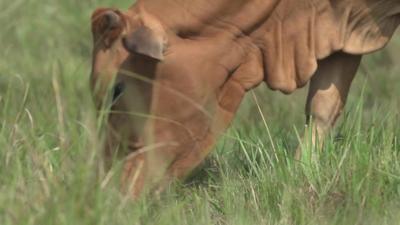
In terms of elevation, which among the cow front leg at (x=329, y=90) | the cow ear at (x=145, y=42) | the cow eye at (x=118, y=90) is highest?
the cow ear at (x=145, y=42)

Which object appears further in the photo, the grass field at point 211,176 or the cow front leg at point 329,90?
the cow front leg at point 329,90

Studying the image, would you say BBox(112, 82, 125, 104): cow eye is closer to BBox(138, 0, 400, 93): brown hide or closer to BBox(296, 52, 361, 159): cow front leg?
BBox(138, 0, 400, 93): brown hide

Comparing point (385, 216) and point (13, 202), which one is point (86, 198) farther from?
point (385, 216)

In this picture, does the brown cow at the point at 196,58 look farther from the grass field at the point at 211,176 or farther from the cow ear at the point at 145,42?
the grass field at the point at 211,176

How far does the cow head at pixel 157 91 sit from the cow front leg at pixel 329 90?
0.55 m

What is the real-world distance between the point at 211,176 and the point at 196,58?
572 mm

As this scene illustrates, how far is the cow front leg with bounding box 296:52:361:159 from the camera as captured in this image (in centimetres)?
541

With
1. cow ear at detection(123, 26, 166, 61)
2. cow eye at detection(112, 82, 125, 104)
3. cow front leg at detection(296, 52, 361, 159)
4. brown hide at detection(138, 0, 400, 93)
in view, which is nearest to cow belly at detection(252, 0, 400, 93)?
brown hide at detection(138, 0, 400, 93)

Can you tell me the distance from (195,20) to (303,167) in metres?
0.70

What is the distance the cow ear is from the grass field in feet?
0.88

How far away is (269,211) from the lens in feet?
15.6

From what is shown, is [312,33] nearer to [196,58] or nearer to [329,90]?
[329,90]

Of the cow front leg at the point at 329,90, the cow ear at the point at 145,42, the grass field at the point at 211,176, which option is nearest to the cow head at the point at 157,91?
the cow ear at the point at 145,42

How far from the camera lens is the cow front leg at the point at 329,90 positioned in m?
5.41
